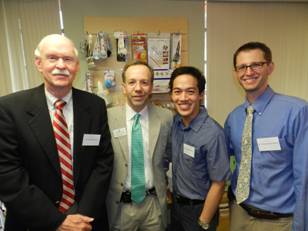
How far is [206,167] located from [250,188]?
0.29 meters

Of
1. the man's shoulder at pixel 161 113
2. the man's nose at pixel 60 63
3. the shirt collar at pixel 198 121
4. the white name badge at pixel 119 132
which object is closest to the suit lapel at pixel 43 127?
the man's nose at pixel 60 63

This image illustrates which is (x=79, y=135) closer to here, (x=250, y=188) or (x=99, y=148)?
(x=99, y=148)

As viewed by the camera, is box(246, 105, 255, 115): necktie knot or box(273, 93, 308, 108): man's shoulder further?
box(246, 105, 255, 115): necktie knot

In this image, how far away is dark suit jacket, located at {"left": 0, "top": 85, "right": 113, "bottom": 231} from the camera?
1.36m

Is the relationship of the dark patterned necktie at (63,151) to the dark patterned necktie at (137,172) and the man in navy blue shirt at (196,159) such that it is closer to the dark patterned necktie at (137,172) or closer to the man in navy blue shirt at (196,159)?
the dark patterned necktie at (137,172)

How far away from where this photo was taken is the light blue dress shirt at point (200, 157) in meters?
1.60

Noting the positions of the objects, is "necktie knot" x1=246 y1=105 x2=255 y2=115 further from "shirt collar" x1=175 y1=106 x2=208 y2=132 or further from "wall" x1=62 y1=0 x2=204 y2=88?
"wall" x1=62 y1=0 x2=204 y2=88

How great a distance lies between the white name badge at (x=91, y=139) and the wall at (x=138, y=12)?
1592mm

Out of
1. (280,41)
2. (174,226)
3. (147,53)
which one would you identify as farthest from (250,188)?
(280,41)

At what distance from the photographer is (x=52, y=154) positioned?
141 cm

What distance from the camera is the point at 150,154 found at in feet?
5.60

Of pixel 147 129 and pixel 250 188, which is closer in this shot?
pixel 250 188

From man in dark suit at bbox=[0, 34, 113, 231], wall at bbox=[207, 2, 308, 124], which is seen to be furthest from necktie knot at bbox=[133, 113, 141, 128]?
wall at bbox=[207, 2, 308, 124]

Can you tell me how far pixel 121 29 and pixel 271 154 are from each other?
209 centimetres
